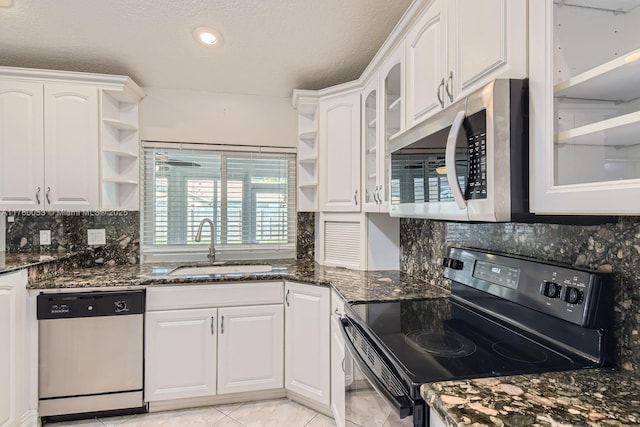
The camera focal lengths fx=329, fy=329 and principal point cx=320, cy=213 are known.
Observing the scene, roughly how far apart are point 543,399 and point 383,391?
1.36 ft

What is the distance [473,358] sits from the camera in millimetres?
1039

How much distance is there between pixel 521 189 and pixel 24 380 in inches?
107

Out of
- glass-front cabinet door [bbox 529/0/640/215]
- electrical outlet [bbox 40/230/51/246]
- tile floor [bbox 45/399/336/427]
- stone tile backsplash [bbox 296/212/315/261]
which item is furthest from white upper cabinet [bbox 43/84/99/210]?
glass-front cabinet door [bbox 529/0/640/215]

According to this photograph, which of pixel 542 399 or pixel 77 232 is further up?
pixel 77 232

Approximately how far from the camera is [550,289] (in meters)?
1.09

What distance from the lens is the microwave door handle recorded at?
1.02m

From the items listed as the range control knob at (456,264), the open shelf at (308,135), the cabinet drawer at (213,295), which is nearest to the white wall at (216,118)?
the open shelf at (308,135)

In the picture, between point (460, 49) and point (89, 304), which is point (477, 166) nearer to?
point (460, 49)

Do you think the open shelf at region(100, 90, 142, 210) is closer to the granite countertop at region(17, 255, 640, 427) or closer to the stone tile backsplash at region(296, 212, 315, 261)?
the stone tile backsplash at region(296, 212, 315, 261)

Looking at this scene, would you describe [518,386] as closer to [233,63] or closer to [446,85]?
[446,85]

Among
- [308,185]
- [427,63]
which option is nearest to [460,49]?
[427,63]

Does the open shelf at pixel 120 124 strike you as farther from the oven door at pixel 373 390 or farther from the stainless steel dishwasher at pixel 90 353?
the oven door at pixel 373 390

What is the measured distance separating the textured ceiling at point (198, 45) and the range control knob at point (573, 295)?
Result: 1.59 m

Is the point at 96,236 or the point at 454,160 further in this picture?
the point at 96,236
